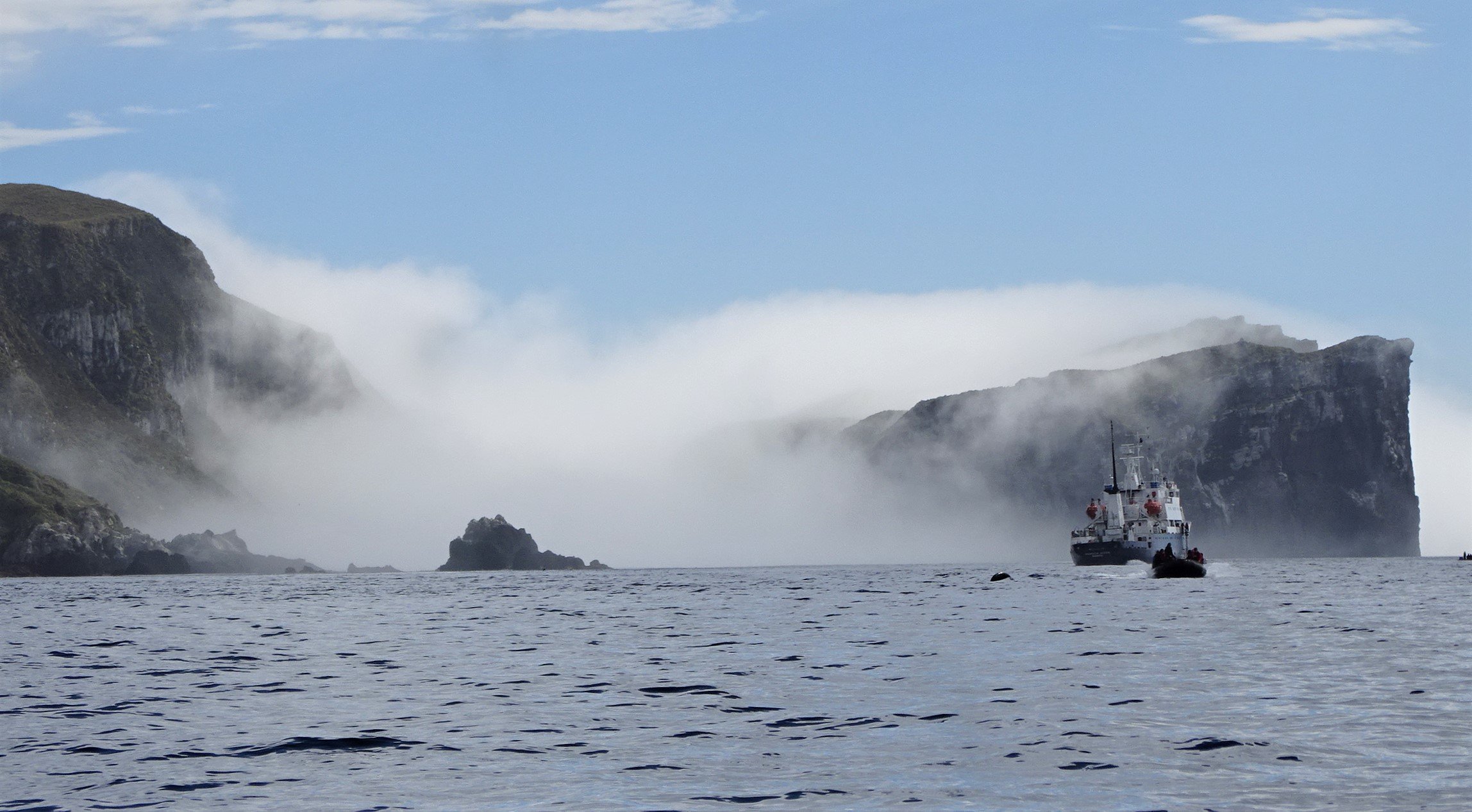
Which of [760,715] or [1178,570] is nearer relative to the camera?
[760,715]

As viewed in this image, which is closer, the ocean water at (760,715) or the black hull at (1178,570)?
the ocean water at (760,715)

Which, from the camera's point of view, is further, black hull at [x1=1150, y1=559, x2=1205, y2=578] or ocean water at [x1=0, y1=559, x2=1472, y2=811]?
black hull at [x1=1150, y1=559, x2=1205, y2=578]

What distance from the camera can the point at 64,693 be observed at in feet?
127

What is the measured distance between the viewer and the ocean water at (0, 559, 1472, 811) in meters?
21.8

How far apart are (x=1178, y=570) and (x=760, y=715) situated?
119890mm

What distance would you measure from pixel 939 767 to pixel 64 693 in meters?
28.4

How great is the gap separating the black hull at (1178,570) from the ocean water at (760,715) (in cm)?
7079

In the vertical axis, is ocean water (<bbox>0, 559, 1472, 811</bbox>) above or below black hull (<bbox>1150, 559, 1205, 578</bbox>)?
below

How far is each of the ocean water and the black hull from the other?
7079 cm

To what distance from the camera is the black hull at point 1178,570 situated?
141 m

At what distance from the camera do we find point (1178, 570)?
14100 cm

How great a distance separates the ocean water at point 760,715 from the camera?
2183cm

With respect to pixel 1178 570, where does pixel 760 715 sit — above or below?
below

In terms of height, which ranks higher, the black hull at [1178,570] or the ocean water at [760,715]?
the black hull at [1178,570]
